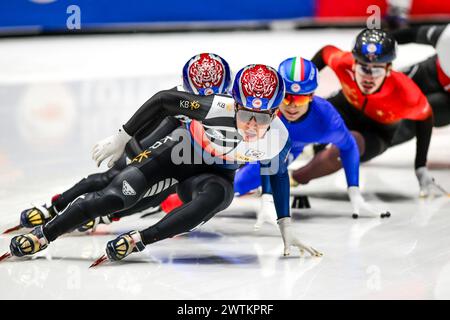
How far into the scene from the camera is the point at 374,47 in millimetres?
6953

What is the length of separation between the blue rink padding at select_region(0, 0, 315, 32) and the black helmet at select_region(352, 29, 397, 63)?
1023cm

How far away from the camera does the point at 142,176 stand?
5336 millimetres

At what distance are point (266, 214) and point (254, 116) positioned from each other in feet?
4.26

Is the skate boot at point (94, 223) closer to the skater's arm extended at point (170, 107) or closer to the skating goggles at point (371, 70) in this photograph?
the skater's arm extended at point (170, 107)

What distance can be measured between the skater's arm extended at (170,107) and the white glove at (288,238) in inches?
29.2

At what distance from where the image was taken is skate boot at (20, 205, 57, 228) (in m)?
5.90

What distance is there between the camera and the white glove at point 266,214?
6207 millimetres

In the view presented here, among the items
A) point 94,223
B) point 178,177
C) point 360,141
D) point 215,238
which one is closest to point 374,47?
Result: point 360,141

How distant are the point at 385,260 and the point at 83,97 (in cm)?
687

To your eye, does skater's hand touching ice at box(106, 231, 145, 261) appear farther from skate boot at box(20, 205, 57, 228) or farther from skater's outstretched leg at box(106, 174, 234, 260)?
skate boot at box(20, 205, 57, 228)

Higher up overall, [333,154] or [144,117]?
[144,117]

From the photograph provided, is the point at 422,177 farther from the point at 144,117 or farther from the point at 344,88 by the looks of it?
the point at 144,117

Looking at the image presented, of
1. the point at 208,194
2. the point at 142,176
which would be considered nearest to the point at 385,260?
the point at 208,194

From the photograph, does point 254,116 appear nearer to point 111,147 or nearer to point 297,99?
point 111,147
